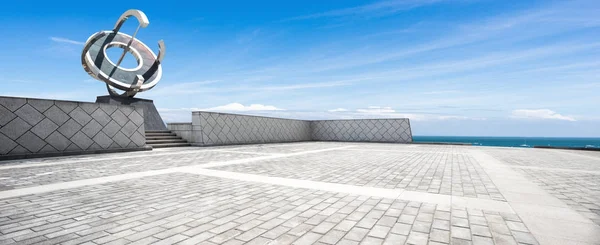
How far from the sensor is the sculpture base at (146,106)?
62.6 ft

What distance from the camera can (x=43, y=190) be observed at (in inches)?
177

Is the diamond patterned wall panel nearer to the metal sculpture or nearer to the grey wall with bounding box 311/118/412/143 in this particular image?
the grey wall with bounding box 311/118/412/143

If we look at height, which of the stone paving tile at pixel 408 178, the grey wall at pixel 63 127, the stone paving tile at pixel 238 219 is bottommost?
the stone paving tile at pixel 238 219

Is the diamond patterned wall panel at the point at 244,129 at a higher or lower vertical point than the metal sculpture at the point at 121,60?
lower

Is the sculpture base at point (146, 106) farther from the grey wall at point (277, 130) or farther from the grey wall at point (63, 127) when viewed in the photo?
the grey wall at point (63, 127)

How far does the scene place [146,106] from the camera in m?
20.1

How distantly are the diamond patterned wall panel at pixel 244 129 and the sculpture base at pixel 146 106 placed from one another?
235 inches

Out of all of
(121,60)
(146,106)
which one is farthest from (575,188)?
(121,60)

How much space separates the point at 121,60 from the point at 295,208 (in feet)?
73.5

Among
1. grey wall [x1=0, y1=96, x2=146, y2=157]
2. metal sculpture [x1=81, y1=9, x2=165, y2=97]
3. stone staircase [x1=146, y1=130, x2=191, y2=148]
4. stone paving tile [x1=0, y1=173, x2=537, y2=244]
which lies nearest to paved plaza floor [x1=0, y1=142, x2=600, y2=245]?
stone paving tile [x1=0, y1=173, x2=537, y2=244]

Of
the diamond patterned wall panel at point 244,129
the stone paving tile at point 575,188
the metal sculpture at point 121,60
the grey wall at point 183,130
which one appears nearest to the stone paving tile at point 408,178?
the stone paving tile at point 575,188

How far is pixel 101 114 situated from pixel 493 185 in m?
12.8

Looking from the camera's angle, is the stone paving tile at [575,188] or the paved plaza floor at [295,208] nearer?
the paved plaza floor at [295,208]

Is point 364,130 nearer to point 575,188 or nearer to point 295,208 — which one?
point 575,188
